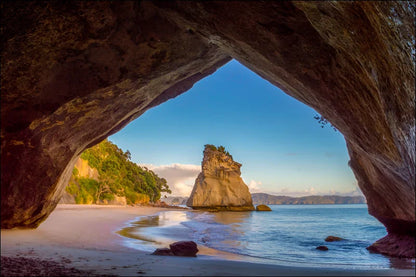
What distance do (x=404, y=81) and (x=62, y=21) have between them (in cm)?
541

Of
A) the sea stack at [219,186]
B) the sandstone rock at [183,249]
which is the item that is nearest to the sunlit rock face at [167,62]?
the sandstone rock at [183,249]

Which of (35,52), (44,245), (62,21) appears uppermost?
(62,21)

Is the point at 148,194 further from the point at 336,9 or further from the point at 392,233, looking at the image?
the point at 336,9

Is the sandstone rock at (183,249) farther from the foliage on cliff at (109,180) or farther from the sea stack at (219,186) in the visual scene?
the sea stack at (219,186)

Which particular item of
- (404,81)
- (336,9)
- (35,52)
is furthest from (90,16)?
(404,81)

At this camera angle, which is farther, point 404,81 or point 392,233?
point 392,233

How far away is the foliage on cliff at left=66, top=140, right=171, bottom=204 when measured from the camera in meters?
32.7

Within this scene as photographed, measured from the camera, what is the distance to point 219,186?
6309 cm

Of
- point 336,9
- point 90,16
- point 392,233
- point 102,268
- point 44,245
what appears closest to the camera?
point 336,9

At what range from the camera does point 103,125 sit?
23.7 feet

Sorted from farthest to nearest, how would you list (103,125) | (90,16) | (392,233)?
(392,233) → (103,125) → (90,16)

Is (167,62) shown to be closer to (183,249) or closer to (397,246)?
(183,249)

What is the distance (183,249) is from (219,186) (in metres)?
57.0

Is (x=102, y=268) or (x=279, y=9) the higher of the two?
(x=279, y=9)
